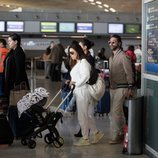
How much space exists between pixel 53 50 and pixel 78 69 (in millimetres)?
14527

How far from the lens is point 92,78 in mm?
7613

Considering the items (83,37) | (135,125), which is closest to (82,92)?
(135,125)

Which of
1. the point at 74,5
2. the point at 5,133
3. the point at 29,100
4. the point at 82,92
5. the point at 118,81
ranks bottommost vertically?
the point at 5,133

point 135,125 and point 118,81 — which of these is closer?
point 135,125

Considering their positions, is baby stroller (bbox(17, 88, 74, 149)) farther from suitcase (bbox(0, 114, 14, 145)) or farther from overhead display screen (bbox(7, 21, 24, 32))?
overhead display screen (bbox(7, 21, 24, 32))

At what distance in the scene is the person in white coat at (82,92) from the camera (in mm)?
7535

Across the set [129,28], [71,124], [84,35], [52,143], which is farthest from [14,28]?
[52,143]

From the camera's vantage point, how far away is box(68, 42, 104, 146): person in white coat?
7.54m

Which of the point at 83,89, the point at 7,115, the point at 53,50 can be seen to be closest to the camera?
the point at 83,89

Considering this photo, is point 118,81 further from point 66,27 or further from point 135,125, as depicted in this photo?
point 66,27

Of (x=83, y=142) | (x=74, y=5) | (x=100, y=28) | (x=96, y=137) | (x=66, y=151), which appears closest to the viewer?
(x=66, y=151)

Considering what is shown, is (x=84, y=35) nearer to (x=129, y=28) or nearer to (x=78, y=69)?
(x=129, y=28)

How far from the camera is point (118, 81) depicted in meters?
7.72

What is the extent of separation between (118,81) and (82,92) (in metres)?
0.63
